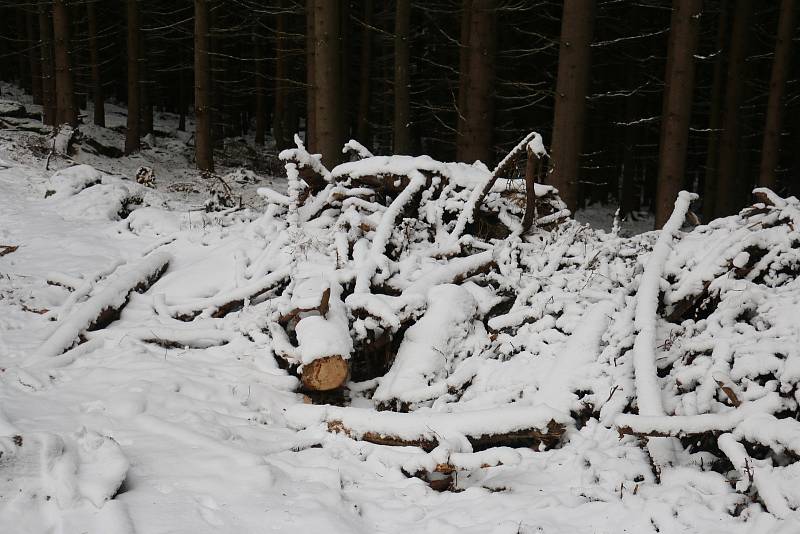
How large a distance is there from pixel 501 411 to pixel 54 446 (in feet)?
9.01

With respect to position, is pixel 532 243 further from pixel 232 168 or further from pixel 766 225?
pixel 232 168

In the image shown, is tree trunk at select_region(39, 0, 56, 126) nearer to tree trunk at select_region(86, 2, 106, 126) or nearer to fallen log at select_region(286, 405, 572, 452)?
tree trunk at select_region(86, 2, 106, 126)

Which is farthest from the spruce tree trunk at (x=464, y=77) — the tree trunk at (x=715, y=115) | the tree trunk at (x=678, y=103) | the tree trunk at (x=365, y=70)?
the tree trunk at (x=715, y=115)

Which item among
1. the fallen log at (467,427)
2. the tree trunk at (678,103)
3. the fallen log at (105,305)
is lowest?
the fallen log at (467,427)

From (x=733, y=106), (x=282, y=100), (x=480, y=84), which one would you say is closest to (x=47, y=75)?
(x=282, y=100)

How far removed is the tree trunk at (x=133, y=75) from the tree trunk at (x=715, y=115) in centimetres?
1725

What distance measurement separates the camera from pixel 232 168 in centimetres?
2056

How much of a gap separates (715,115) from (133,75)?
58.2ft

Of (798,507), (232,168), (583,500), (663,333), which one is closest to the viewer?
(798,507)

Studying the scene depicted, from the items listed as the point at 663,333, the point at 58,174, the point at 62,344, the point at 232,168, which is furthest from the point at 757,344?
the point at 232,168

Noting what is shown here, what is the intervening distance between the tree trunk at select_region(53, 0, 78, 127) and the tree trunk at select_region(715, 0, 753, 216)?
17.8 meters

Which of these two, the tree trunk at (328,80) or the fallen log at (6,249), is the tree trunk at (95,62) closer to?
the tree trunk at (328,80)

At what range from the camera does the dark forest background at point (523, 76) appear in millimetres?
10406

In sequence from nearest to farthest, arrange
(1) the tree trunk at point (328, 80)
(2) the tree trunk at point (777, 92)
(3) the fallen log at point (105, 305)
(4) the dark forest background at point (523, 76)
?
(3) the fallen log at point (105, 305) → (4) the dark forest background at point (523, 76) → (1) the tree trunk at point (328, 80) → (2) the tree trunk at point (777, 92)
